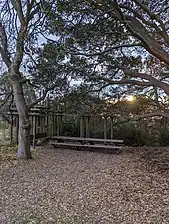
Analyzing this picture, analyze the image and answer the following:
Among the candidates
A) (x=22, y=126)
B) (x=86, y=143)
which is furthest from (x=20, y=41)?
(x=86, y=143)

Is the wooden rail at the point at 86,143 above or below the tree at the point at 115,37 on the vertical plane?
below

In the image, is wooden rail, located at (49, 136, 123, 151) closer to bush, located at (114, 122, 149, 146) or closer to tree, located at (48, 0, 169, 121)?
bush, located at (114, 122, 149, 146)

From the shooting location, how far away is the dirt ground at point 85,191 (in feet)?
11.3

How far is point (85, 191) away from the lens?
4.54 meters

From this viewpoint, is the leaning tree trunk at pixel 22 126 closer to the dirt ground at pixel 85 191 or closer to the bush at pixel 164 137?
the dirt ground at pixel 85 191

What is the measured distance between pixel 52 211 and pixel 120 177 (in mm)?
2274

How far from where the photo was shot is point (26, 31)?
6.84m

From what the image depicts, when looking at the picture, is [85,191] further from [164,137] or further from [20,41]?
[164,137]

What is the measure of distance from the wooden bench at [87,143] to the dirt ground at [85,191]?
4.75 ft

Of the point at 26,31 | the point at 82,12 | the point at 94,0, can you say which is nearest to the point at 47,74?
the point at 26,31

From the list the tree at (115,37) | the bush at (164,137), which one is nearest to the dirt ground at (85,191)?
the tree at (115,37)

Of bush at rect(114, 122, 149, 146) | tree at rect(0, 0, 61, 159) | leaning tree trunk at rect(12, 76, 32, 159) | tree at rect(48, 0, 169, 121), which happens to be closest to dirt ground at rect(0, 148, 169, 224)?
leaning tree trunk at rect(12, 76, 32, 159)

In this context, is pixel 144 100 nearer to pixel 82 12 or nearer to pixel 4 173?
pixel 82 12

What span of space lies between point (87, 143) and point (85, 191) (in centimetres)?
521
